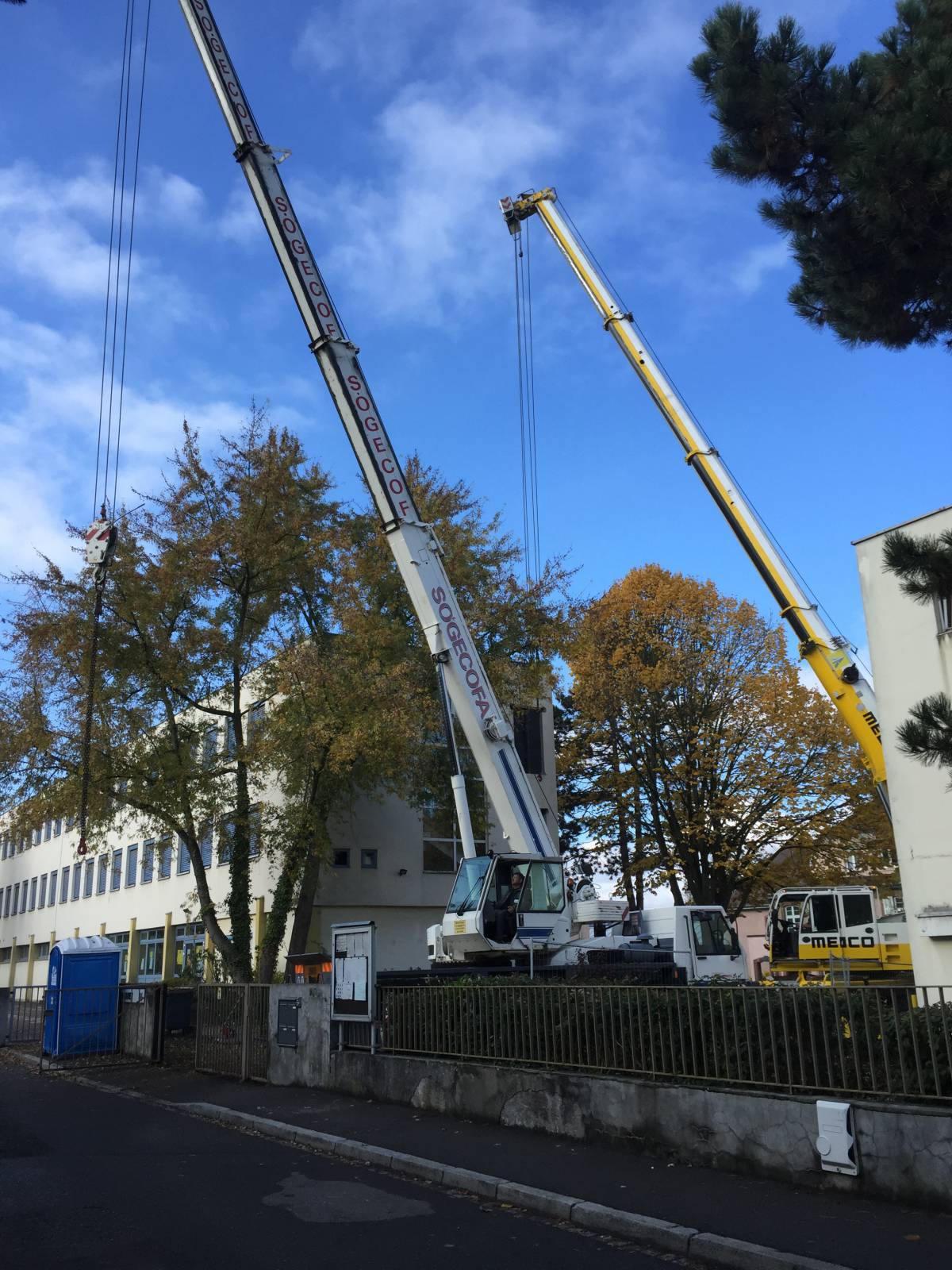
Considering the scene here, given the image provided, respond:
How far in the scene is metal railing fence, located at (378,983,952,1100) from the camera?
26.5ft

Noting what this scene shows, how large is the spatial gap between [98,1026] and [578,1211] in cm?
1620

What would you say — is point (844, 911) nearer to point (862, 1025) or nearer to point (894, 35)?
point (862, 1025)

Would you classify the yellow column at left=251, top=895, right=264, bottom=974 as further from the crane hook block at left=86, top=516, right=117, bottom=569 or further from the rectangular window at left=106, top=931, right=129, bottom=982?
the crane hook block at left=86, top=516, right=117, bottom=569

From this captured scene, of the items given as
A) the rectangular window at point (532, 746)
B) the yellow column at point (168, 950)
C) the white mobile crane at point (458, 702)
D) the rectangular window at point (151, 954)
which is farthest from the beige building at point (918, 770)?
the rectangular window at point (151, 954)

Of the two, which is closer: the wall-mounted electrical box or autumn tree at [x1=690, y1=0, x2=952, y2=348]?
autumn tree at [x1=690, y1=0, x2=952, y2=348]

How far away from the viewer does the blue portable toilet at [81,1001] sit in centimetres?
2109

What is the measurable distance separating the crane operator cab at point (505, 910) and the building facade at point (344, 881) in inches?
242

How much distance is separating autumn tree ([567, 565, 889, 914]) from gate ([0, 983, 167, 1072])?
1376 centimetres

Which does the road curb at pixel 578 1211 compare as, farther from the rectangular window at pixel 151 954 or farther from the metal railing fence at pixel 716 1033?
the rectangular window at pixel 151 954

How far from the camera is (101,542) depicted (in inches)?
786

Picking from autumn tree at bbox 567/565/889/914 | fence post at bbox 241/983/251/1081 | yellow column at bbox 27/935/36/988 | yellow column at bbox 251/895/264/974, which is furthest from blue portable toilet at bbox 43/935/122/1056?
yellow column at bbox 27/935/36/988

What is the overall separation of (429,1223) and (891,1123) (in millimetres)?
3320

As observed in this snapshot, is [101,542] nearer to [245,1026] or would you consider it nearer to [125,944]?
[245,1026]

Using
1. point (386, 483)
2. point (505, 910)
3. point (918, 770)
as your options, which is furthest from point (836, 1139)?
point (386, 483)
